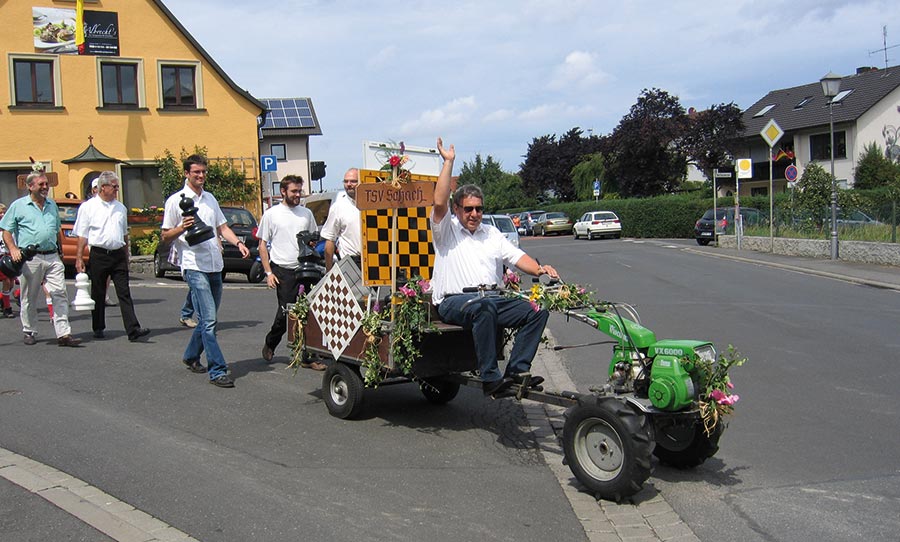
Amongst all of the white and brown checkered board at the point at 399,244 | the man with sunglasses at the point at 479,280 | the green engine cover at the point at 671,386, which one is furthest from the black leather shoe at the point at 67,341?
the green engine cover at the point at 671,386

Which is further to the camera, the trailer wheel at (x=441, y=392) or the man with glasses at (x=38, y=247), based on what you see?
the man with glasses at (x=38, y=247)

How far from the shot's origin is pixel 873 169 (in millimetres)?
46250

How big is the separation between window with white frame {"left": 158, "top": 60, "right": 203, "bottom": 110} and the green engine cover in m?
27.4

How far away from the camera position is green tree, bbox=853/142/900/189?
4547 centimetres

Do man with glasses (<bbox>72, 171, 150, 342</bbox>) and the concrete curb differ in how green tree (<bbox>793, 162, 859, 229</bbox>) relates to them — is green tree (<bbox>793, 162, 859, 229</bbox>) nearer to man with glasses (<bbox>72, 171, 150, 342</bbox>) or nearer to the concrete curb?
man with glasses (<bbox>72, 171, 150, 342</bbox>)

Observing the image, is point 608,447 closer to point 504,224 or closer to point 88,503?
point 88,503

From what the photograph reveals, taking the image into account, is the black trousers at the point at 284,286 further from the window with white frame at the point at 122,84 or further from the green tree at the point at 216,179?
the window with white frame at the point at 122,84

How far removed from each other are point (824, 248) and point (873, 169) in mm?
25938

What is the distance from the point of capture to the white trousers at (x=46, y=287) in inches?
353

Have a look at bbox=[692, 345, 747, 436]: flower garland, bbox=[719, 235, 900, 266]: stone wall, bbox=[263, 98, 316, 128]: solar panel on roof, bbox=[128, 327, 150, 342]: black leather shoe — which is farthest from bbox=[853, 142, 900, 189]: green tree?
bbox=[692, 345, 747, 436]: flower garland

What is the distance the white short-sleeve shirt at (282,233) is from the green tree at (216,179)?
21044 millimetres

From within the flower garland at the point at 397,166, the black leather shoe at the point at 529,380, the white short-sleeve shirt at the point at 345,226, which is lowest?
the black leather shoe at the point at 529,380

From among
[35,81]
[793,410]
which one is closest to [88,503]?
[793,410]

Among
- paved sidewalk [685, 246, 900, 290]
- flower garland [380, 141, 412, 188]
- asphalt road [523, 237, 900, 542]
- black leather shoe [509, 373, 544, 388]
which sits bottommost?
asphalt road [523, 237, 900, 542]
